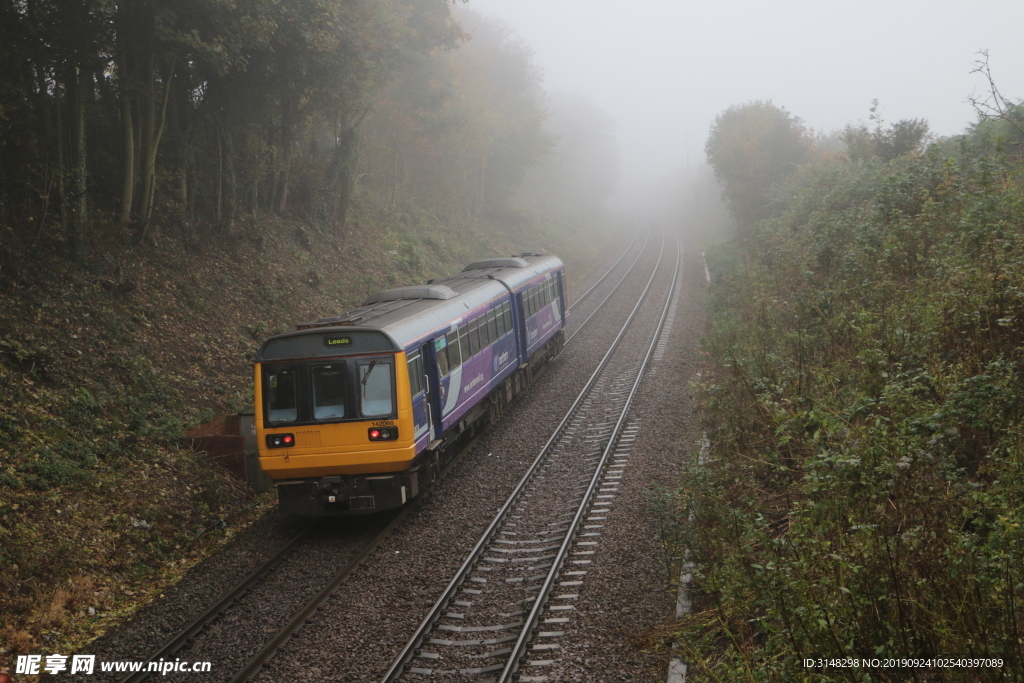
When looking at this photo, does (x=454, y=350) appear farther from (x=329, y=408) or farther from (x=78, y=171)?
(x=78, y=171)

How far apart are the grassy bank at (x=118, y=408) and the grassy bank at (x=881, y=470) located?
6284mm

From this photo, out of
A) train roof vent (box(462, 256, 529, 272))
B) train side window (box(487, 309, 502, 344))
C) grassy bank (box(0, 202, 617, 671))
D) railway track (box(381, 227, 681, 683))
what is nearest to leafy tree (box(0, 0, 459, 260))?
grassy bank (box(0, 202, 617, 671))

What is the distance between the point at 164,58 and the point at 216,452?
7.76m

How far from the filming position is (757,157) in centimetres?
3938

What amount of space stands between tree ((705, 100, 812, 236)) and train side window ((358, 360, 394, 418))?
3129cm

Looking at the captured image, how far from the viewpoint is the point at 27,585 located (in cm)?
784

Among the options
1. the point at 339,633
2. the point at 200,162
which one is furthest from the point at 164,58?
the point at 339,633

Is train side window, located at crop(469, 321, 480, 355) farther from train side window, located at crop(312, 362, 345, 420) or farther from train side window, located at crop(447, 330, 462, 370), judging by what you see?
train side window, located at crop(312, 362, 345, 420)

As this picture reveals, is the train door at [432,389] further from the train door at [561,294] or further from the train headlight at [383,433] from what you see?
the train door at [561,294]

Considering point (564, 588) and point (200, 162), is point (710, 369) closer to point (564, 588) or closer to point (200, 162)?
point (564, 588)

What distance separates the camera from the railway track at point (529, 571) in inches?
267

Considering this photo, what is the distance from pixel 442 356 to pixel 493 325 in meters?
3.20

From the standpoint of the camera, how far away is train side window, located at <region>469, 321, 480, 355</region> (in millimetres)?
12945

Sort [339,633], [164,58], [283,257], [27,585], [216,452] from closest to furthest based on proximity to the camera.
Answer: [339,633]
[27,585]
[216,452]
[164,58]
[283,257]
